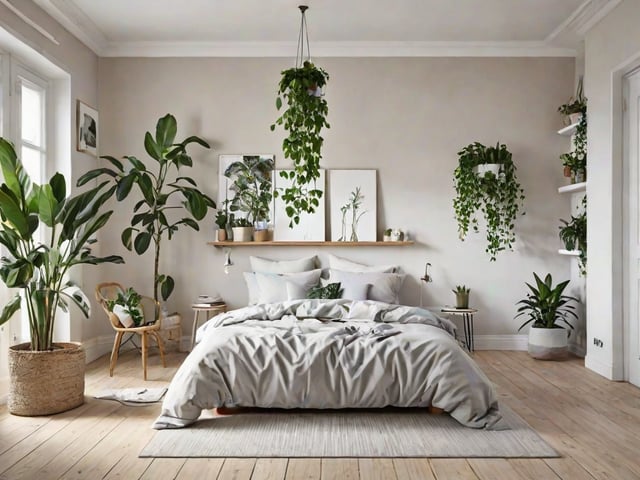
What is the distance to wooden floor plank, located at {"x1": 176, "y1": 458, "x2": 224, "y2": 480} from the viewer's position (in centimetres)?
306

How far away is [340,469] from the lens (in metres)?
3.16

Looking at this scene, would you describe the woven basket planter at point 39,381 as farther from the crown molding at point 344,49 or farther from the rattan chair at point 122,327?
the crown molding at point 344,49

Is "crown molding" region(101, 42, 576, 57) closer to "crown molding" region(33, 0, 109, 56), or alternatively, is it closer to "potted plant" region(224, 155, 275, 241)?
"crown molding" region(33, 0, 109, 56)

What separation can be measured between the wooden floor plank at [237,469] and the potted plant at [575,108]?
427cm

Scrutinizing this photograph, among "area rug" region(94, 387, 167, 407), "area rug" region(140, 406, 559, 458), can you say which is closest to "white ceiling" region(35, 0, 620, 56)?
"area rug" region(94, 387, 167, 407)

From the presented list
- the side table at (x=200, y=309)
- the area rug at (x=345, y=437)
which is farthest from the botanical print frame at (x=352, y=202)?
the area rug at (x=345, y=437)

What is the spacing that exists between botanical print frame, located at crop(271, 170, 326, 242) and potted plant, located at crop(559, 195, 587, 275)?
2.29 m

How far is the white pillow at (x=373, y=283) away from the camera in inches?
223

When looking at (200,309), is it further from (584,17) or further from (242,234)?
(584,17)

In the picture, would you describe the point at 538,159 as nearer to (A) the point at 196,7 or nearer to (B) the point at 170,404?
(A) the point at 196,7

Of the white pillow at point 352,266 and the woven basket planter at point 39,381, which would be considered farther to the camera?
the white pillow at point 352,266

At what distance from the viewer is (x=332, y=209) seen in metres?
6.35

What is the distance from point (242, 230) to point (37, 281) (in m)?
2.23

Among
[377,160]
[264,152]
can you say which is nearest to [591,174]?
[377,160]
